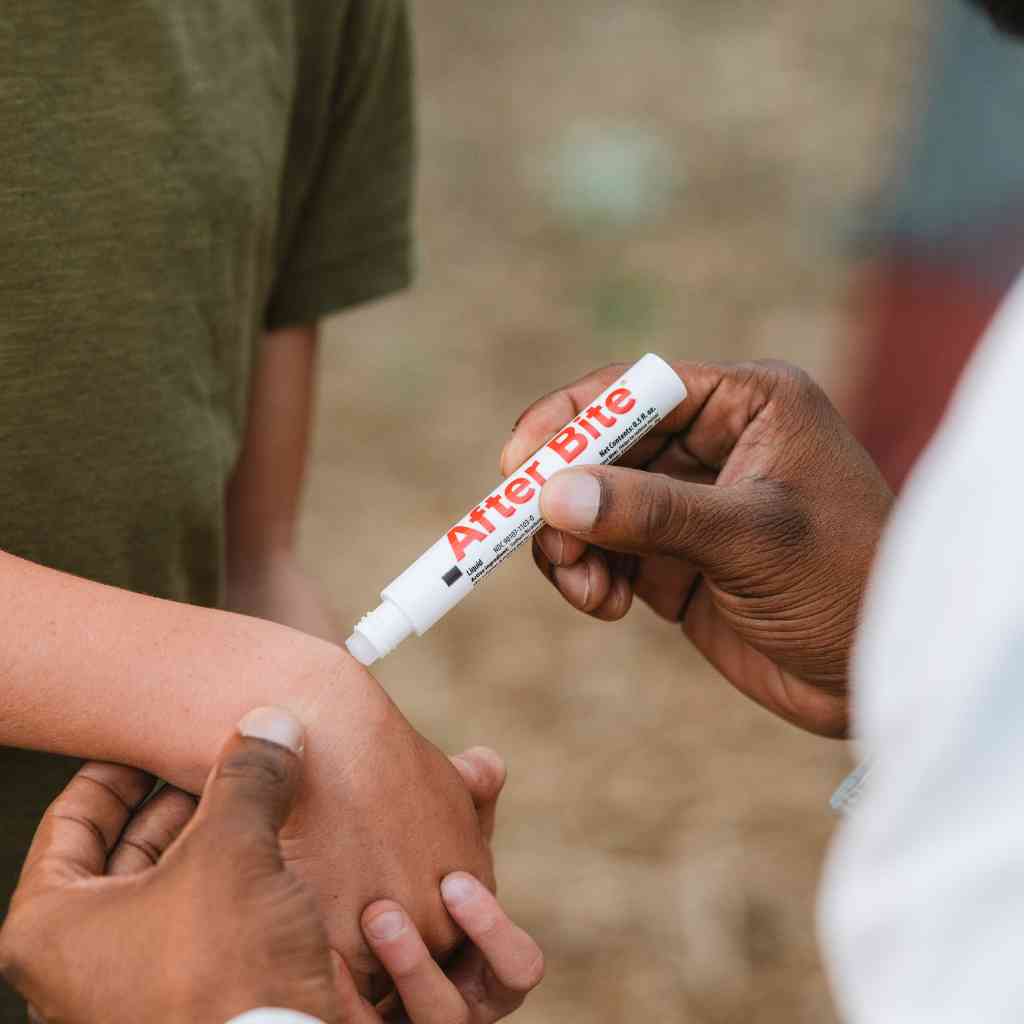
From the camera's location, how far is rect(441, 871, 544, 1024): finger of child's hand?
82 cm

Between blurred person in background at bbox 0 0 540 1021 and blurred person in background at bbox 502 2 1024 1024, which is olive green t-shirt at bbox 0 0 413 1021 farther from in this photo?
blurred person in background at bbox 502 2 1024 1024

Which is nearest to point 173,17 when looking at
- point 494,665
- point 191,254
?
point 191,254

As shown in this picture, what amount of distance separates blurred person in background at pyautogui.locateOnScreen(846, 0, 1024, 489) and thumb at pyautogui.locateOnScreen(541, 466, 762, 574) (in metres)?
1.61

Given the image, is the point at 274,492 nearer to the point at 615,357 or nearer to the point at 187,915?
the point at 187,915

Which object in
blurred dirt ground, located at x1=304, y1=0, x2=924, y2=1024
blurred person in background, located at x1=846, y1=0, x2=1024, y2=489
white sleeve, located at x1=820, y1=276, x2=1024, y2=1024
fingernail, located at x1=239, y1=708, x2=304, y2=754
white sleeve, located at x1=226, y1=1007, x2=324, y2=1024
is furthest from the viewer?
blurred person in background, located at x1=846, y1=0, x2=1024, y2=489

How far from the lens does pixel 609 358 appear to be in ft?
9.71

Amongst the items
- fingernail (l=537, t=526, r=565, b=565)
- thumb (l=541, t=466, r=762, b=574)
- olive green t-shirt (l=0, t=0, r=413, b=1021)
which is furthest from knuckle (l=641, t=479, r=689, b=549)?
olive green t-shirt (l=0, t=0, r=413, b=1021)

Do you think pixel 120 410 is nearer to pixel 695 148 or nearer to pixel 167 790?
pixel 167 790

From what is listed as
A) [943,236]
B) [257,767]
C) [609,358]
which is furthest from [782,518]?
[609,358]

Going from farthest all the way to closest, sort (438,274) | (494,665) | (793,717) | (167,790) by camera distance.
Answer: (438,274) < (494,665) < (793,717) < (167,790)

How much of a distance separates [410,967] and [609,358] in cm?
229

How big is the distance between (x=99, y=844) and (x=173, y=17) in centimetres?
57

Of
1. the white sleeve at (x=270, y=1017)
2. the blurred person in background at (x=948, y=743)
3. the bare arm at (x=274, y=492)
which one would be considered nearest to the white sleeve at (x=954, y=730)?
the blurred person in background at (x=948, y=743)

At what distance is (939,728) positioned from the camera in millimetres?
524
